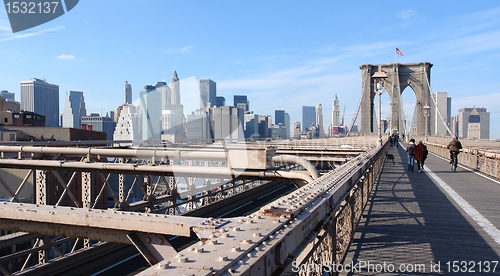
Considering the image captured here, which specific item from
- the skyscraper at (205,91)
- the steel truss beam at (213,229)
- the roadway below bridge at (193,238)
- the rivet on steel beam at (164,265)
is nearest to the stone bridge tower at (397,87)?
the skyscraper at (205,91)

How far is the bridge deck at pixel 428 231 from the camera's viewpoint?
15.6ft

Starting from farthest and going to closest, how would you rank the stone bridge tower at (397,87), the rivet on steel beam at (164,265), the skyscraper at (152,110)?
the stone bridge tower at (397,87) < the skyscraper at (152,110) < the rivet on steel beam at (164,265)

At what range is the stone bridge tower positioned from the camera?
311 feet

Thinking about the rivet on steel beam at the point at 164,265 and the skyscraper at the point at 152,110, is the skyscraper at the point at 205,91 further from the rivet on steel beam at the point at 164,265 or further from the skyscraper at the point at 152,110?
the rivet on steel beam at the point at 164,265

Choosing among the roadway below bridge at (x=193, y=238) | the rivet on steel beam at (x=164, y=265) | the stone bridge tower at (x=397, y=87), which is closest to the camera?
the rivet on steel beam at (x=164, y=265)

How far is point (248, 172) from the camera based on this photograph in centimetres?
859

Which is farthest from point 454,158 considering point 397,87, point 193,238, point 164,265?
point 397,87

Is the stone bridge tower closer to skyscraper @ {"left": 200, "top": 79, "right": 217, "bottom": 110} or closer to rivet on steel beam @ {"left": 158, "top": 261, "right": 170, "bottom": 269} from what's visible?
skyscraper @ {"left": 200, "top": 79, "right": 217, "bottom": 110}

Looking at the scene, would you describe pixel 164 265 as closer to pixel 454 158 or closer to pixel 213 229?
pixel 213 229

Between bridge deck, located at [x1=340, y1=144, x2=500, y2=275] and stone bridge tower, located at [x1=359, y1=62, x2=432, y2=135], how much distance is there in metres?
90.4

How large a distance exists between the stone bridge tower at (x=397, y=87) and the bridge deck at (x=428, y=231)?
9042 centimetres

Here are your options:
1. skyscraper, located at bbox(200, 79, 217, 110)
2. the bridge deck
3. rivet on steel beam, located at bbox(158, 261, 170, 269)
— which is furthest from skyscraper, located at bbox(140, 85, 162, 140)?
rivet on steel beam, located at bbox(158, 261, 170, 269)

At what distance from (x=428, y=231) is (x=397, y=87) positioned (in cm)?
9649

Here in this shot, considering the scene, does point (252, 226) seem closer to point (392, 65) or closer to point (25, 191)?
point (25, 191)
